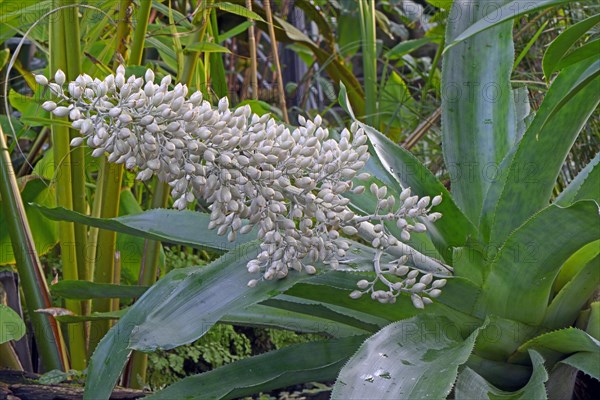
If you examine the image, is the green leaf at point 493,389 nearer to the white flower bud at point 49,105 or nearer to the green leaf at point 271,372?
the green leaf at point 271,372

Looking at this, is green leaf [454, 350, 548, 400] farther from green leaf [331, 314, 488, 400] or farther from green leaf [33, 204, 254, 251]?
green leaf [33, 204, 254, 251]

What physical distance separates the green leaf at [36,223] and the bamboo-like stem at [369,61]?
0.77 m

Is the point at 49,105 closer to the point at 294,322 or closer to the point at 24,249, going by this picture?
the point at 294,322

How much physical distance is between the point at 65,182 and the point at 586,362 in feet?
2.74

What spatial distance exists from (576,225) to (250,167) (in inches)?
12.9

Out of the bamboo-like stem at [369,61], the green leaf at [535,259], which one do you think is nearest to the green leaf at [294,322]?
the green leaf at [535,259]

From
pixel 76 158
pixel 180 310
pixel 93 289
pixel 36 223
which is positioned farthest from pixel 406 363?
pixel 36 223

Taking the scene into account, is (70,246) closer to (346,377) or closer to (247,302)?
(247,302)

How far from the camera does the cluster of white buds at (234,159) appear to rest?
62cm

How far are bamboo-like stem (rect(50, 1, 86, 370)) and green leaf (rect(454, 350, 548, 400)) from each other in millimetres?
689

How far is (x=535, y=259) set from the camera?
0.77 metres

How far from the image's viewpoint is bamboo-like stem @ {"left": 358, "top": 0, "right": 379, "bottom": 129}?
1713mm

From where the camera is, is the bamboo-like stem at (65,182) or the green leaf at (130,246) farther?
the green leaf at (130,246)

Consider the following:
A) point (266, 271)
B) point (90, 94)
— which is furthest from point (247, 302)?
point (90, 94)
